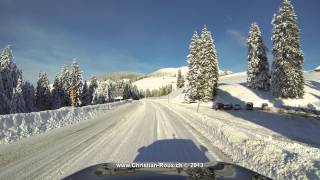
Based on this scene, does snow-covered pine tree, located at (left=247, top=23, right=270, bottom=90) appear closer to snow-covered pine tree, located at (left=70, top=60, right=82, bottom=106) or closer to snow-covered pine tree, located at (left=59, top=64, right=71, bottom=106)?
snow-covered pine tree, located at (left=70, top=60, right=82, bottom=106)

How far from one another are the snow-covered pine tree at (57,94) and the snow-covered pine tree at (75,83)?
4.40m

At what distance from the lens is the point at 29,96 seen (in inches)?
3120

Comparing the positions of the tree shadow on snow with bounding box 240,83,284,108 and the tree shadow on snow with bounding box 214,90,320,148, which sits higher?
the tree shadow on snow with bounding box 240,83,284,108

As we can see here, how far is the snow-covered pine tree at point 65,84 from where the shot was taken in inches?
3649

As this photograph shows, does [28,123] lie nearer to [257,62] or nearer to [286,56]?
[286,56]

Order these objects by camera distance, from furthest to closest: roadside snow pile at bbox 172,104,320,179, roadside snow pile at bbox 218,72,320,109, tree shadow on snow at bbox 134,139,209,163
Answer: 1. roadside snow pile at bbox 218,72,320,109
2. tree shadow on snow at bbox 134,139,209,163
3. roadside snow pile at bbox 172,104,320,179

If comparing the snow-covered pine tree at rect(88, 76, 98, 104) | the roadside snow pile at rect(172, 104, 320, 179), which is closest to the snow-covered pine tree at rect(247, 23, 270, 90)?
the roadside snow pile at rect(172, 104, 320, 179)

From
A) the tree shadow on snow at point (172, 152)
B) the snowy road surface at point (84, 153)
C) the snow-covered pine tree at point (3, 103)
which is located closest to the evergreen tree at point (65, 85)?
the snow-covered pine tree at point (3, 103)

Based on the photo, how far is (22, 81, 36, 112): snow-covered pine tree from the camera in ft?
253

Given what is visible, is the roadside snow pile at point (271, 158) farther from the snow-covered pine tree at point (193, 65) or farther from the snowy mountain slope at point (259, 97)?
the snow-covered pine tree at point (193, 65)

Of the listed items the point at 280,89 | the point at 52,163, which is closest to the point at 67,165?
the point at 52,163

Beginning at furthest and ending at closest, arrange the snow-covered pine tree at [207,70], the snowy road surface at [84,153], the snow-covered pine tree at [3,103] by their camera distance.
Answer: the snow-covered pine tree at [207,70]
the snow-covered pine tree at [3,103]
the snowy road surface at [84,153]

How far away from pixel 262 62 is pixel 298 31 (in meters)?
11.4

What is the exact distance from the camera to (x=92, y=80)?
125875mm
